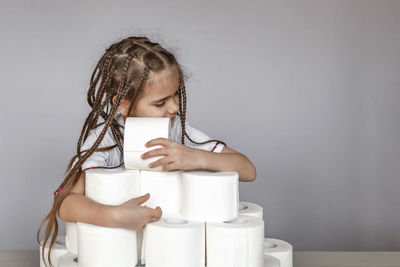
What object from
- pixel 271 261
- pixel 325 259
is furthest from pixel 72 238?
pixel 325 259

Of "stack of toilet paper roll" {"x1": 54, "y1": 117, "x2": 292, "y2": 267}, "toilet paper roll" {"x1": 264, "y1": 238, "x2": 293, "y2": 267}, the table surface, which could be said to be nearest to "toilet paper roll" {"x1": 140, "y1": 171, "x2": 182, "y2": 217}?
"stack of toilet paper roll" {"x1": 54, "y1": 117, "x2": 292, "y2": 267}

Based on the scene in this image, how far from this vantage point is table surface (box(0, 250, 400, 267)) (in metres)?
1.68

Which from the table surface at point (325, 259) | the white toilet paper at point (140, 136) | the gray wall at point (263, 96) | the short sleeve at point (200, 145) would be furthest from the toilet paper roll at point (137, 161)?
the gray wall at point (263, 96)

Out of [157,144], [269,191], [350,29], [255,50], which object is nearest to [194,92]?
[255,50]

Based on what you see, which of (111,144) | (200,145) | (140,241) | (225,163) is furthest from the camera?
(200,145)

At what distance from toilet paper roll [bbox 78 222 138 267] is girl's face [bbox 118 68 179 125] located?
1.29 ft

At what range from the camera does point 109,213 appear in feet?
4.08

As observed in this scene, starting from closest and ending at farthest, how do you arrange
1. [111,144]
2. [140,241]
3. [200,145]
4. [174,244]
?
[174,244]
[140,241]
[111,144]
[200,145]

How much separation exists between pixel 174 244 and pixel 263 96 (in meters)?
1.40

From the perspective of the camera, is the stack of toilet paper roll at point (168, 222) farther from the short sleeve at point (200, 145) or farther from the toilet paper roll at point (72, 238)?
the short sleeve at point (200, 145)

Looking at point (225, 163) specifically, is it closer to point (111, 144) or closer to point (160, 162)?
point (160, 162)

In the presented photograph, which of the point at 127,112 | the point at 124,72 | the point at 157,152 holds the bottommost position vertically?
the point at 157,152

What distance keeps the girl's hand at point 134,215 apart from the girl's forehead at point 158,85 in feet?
1.13

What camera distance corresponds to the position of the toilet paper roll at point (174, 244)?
123 centimetres
